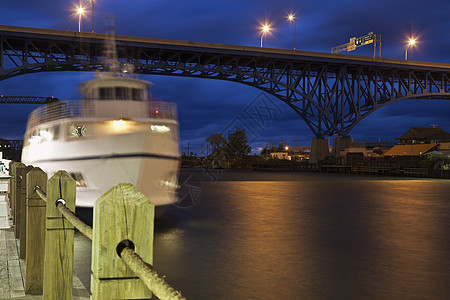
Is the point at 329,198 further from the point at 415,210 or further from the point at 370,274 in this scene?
the point at 370,274

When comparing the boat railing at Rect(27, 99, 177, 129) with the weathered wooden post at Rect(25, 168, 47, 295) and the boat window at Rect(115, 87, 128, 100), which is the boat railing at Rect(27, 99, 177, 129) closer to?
the boat window at Rect(115, 87, 128, 100)

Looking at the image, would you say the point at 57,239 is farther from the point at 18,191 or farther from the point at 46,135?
the point at 46,135

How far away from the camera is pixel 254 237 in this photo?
10.3 meters

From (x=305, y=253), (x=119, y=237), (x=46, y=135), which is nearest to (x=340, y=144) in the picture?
(x=46, y=135)

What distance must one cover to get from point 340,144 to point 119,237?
2042 inches

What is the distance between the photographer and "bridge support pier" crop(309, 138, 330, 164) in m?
53.5

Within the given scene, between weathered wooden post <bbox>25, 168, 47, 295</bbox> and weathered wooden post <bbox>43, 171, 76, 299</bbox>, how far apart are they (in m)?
1.15

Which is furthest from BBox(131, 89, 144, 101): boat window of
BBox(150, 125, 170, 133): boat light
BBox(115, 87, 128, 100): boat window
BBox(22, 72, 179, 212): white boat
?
BBox(150, 125, 170, 133): boat light

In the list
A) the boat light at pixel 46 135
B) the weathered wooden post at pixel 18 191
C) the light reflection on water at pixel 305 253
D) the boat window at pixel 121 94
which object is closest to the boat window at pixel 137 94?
the boat window at pixel 121 94

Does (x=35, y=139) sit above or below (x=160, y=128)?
below

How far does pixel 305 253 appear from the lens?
848 cm

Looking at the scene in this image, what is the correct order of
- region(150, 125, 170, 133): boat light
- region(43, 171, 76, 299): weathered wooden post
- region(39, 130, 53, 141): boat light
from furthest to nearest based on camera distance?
1. region(39, 130, 53, 141): boat light
2. region(150, 125, 170, 133): boat light
3. region(43, 171, 76, 299): weathered wooden post

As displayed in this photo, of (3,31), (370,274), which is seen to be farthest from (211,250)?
(3,31)

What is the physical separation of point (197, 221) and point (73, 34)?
30.8 metres
